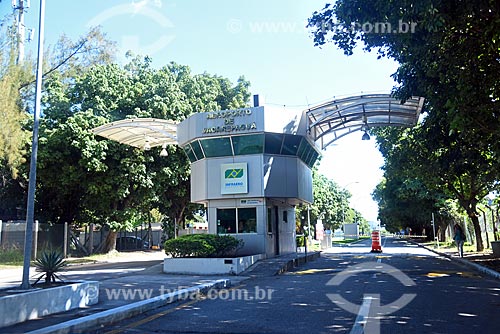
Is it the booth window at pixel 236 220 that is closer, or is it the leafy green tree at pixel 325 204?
the booth window at pixel 236 220

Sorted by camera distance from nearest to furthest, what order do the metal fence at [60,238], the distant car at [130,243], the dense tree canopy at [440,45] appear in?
the dense tree canopy at [440,45] → the metal fence at [60,238] → the distant car at [130,243]

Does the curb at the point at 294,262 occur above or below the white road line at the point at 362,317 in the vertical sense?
above

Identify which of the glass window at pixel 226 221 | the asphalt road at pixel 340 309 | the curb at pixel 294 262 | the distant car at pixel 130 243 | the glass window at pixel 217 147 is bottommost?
the asphalt road at pixel 340 309

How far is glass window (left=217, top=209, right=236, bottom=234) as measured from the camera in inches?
847

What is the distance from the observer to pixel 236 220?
2145cm

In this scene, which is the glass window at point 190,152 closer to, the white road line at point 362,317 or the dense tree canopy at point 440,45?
the dense tree canopy at point 440,45

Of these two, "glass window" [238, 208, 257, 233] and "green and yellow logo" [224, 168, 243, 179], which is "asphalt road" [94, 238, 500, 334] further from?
"green and yellow logo" [224, 168, 243, 179]

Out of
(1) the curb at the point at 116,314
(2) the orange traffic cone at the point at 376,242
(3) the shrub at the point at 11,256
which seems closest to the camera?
(1) the curb at the point at 116,314

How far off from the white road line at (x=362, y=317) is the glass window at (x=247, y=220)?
1075 cm

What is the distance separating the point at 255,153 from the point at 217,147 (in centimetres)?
192

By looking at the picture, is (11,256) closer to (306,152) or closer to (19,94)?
(19,94)

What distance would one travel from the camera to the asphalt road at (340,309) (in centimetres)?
772

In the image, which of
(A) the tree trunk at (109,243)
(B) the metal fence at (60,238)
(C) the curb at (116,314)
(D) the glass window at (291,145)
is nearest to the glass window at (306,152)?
(D) the glass window at (291,145)

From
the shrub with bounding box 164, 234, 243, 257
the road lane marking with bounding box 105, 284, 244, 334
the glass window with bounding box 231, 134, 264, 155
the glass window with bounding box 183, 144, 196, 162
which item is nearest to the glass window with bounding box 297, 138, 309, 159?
the glass window with bounding box 231, 134, 264, 155
